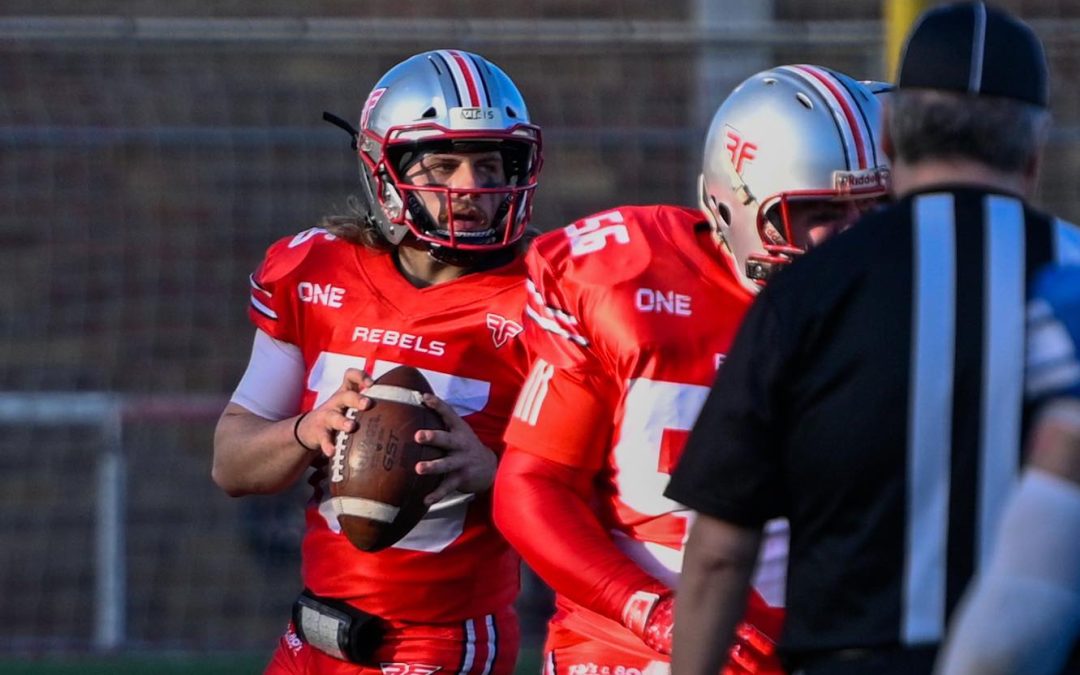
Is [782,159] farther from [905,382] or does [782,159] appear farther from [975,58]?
[905,382]

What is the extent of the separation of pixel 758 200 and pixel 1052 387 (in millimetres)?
1006

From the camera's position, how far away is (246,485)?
373 cm

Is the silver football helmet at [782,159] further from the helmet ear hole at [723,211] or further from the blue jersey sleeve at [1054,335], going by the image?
the blue jersey sleeve at [1054,335]

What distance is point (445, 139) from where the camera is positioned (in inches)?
144

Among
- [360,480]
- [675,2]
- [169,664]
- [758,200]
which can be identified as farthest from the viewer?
[675,2]

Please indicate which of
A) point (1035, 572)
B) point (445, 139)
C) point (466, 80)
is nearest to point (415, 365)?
point (445, 139)

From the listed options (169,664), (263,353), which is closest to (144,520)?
(169,664)

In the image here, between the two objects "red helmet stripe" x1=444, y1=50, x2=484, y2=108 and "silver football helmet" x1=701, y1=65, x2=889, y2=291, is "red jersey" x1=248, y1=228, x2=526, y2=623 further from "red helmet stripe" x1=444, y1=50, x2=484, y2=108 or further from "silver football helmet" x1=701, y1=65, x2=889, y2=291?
"silver football helmet" x1=701, y1=65, x2=889, y2=291

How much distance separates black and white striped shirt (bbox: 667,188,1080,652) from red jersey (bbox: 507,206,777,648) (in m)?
0.75

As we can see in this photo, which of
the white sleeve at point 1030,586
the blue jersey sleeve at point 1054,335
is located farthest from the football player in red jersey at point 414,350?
the white sleeve at point 1030,586

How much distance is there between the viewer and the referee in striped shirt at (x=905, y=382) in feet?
7.10

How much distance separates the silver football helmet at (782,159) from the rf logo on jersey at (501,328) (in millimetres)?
556

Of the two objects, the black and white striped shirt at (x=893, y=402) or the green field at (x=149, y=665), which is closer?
the black and white striped shirt at (x=893, y=402)

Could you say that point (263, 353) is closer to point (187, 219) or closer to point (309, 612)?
point (309, 612)
